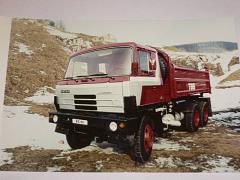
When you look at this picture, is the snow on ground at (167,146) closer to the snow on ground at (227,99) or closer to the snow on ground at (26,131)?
the snow on ground at (227,99)

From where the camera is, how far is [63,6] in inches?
125

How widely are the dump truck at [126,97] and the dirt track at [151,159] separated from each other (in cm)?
12

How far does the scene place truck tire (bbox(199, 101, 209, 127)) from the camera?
3014 mm

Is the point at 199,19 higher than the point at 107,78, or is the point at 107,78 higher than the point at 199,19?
the point at 199,19

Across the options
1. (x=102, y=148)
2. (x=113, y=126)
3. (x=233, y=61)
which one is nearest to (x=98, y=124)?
(x=113, y=126)

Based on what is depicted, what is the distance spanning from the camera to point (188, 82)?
316cm

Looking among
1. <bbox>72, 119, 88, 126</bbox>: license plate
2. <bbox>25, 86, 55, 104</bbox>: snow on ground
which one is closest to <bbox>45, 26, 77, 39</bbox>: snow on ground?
<bbox>25, 86, 55, 104</bbox>: snow on ground

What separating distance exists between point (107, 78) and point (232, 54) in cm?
154

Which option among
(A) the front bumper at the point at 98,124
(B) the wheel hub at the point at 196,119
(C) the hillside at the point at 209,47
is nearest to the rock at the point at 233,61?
(C) the hillside at the point at 209,47

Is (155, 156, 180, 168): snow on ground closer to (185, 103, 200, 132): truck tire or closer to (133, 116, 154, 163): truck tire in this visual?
(133, 116, 154, 163): truck tire

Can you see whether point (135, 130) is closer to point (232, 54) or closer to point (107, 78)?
point (107, 78)

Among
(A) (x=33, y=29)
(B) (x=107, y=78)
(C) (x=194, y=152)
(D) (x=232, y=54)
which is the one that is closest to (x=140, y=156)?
(C) (x=194, y=152)

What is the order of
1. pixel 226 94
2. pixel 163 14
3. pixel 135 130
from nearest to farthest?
pixel 135 130
pixel 226 94
pixel 163 14

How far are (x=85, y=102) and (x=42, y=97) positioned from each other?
1.92 ft
